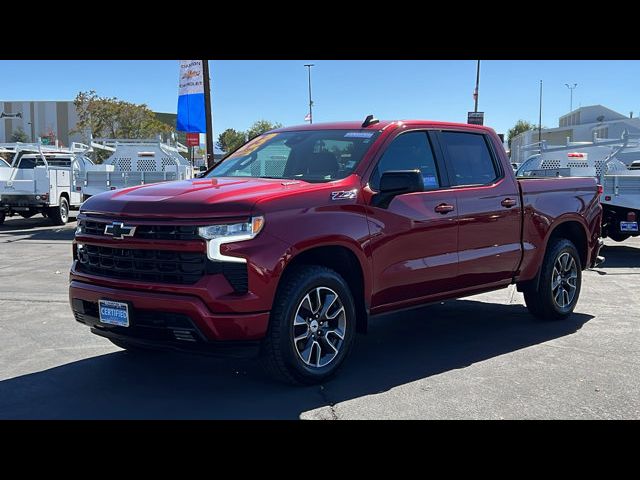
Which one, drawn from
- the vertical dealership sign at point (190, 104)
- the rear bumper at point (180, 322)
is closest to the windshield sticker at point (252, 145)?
the rear bumper at point (180, 322)

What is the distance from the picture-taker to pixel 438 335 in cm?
677

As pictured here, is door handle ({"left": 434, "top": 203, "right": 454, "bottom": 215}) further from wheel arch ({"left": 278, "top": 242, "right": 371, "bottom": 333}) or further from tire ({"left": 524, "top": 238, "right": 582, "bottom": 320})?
tire ({"left": 524, "top": 238, "right": 582, "bottom": 320})

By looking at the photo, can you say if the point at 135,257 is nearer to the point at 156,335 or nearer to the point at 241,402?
the point at 156,335

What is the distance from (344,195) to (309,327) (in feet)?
3.32

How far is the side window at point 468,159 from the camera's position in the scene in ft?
20.6

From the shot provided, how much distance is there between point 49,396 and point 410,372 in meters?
2.67

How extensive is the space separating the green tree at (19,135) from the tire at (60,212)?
62040 mm

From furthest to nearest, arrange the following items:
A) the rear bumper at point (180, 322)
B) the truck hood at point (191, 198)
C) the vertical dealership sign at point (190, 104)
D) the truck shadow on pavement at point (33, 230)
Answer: the vertical dealership sign at point (190, 104) < the truck shadow on pavement at point (33, 230) < the truck hood at point (191, 198) < the rear bumper at point (180, 322)

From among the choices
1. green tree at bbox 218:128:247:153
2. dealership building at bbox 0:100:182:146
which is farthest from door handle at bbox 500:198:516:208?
dealership building at bbox 0:100:182:146

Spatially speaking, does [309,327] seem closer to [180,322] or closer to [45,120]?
[180,322]

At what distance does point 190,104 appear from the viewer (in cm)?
1869

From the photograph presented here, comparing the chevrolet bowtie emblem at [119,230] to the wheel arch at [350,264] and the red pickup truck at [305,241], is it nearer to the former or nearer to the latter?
the red pickup truck at [305,241]

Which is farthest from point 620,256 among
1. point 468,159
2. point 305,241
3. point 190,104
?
point 190,104
